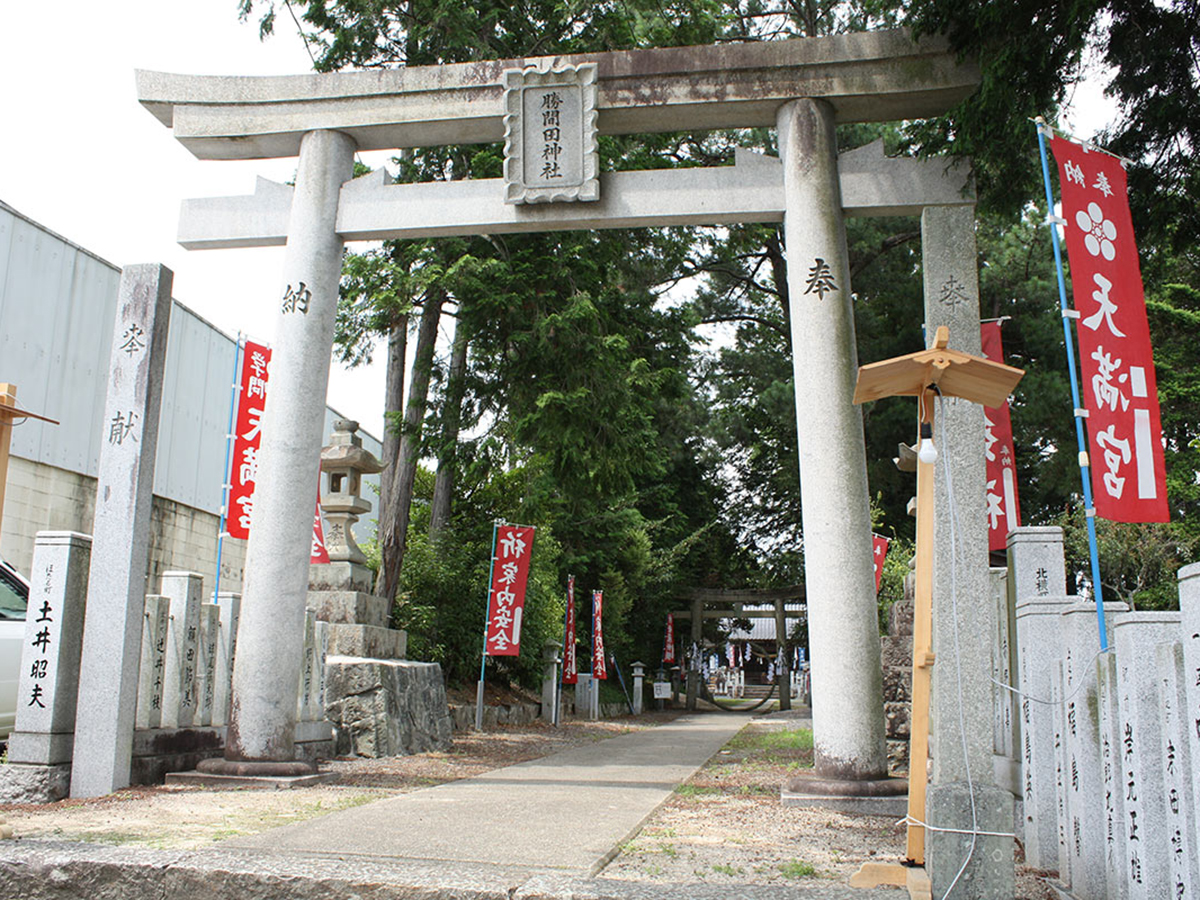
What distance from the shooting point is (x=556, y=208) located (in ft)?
23.6

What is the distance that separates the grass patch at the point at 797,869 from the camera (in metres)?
3.99

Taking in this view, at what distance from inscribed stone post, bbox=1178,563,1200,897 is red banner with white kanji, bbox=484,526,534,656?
36.8 feet

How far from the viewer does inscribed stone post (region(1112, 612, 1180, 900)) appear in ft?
10.1

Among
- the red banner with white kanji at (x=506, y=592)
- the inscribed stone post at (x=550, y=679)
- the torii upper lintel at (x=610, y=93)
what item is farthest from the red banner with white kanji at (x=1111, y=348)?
the inscribed stone post at (x=550, y=679)

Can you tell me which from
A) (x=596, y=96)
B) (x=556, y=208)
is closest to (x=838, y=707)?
(x=556, y=208)

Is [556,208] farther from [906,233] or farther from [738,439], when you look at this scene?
[738,439]

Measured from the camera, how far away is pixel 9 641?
6801 millimetres

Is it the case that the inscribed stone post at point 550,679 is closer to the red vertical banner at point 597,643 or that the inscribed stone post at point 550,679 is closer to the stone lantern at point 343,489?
the red vertical banner at point 597,643

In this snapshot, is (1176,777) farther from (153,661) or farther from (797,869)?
(153,661)

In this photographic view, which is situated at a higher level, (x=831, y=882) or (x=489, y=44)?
(x=489, y=44)

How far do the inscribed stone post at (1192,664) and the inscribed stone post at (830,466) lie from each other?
10.9ft

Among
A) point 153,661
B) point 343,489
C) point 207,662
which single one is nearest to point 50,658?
point 153,661

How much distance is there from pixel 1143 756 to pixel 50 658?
6136mm

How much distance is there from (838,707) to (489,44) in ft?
31.5
